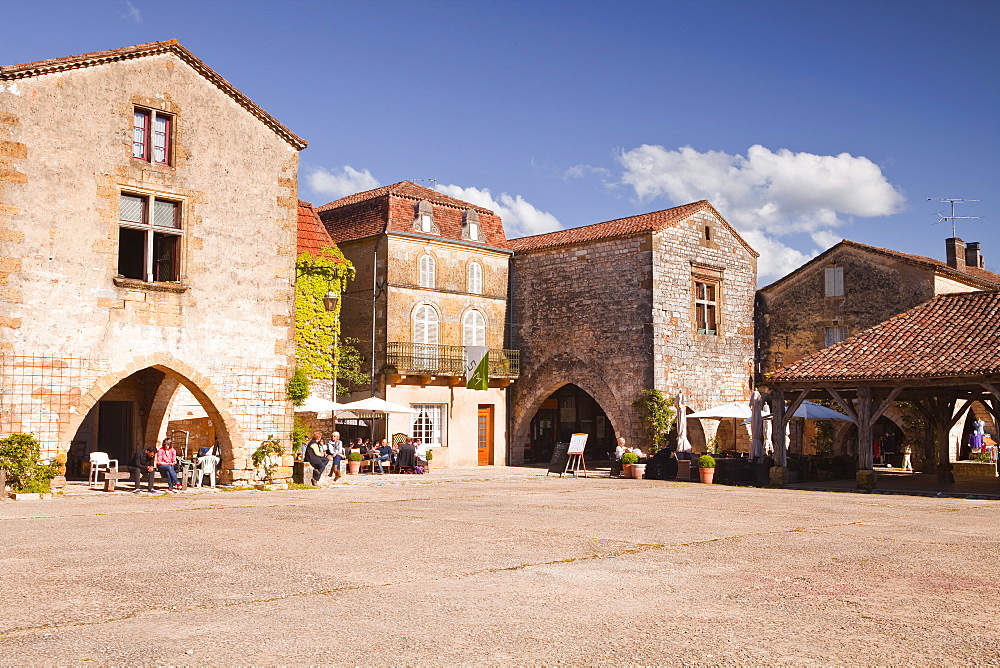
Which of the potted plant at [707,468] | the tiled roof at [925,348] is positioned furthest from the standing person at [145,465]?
the tiled roof at [925,348]

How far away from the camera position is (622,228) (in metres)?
29.2

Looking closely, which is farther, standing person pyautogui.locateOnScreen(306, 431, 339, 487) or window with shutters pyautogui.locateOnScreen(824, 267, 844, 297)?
window with shutters pyautogui.locateOnScreen(824, 267, 844, 297)

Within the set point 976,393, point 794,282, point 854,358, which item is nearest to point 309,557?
point 854,358

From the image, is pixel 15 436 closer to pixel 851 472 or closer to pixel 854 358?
pixel 854 358

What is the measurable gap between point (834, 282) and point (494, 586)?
1039 inches

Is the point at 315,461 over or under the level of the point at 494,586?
over

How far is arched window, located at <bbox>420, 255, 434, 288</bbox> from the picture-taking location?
28609mm

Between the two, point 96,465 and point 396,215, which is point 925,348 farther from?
point 96,465

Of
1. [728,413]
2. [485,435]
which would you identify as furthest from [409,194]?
[728,413]

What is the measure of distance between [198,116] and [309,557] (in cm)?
1127

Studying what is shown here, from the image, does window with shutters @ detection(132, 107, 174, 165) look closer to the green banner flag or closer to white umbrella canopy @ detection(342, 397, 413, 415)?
white umbrella canopy @ detection(342, 397, 413, 415)

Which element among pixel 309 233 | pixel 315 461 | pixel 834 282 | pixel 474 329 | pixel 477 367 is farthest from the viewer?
pixel 834 282

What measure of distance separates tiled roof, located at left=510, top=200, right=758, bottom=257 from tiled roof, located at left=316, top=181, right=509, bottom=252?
3.99 ft

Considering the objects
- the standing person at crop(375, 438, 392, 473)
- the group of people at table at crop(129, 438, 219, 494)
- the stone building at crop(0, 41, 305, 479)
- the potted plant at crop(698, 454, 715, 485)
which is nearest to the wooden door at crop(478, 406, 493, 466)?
the standing person at crop(375, 438, 392, 473)
